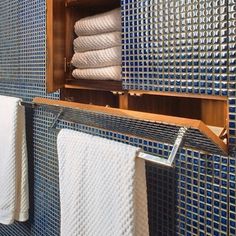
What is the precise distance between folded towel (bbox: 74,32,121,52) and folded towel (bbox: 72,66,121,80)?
7cm

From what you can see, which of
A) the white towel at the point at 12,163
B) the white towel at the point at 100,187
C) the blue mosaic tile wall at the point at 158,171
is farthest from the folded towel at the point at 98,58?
the white towel at the point at 12,163

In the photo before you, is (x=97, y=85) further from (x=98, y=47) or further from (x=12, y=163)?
(x=12, y=163)

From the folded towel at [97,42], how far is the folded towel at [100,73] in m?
0.07

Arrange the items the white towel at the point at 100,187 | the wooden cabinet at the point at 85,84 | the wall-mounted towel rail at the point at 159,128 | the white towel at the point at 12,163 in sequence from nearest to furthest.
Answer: the wall-mounted towel rail at the point at 159,128, the white towel at the point at 100,187, the wooden cabinet at the point at 85,84, the white towel at the point at 12,163

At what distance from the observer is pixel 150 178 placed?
0.93 m

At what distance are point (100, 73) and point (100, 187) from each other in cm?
37

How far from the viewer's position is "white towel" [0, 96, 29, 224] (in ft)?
4.75

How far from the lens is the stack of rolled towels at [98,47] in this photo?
41.0 inches

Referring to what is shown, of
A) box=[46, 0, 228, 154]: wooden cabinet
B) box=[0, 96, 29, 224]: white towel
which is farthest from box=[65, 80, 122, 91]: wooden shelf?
box=[0, 96, 29, 224]: white towel

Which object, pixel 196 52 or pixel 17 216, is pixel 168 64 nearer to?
pixel 196 52

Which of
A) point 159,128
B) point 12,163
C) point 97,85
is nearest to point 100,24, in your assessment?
point 97,85

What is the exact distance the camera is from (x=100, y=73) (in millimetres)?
1100

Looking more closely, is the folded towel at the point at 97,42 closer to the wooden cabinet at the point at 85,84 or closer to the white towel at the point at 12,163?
the wooden cabinet at the point at 85,84

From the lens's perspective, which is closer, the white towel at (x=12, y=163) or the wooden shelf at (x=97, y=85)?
the wooden shelf at (x=97, y=85)
